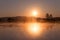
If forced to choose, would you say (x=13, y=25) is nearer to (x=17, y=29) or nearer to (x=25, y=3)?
(x=17, y=29)

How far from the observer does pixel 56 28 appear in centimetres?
121

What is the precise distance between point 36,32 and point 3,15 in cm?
34

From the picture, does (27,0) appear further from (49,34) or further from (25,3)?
(49,34)

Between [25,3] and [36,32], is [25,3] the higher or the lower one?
the higher one

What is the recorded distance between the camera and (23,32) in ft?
4.01

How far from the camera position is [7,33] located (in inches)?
47.7

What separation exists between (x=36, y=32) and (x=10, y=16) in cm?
28

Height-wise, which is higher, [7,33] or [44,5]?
[44,5]

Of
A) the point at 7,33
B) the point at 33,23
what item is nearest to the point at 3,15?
the point at 7,33

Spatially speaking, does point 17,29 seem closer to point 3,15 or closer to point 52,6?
point 3,15

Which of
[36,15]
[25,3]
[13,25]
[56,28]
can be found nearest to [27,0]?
[25,3]

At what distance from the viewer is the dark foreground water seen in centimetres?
121

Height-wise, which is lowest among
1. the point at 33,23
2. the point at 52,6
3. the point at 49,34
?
the point at 49,34

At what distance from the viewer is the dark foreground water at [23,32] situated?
121 cm
